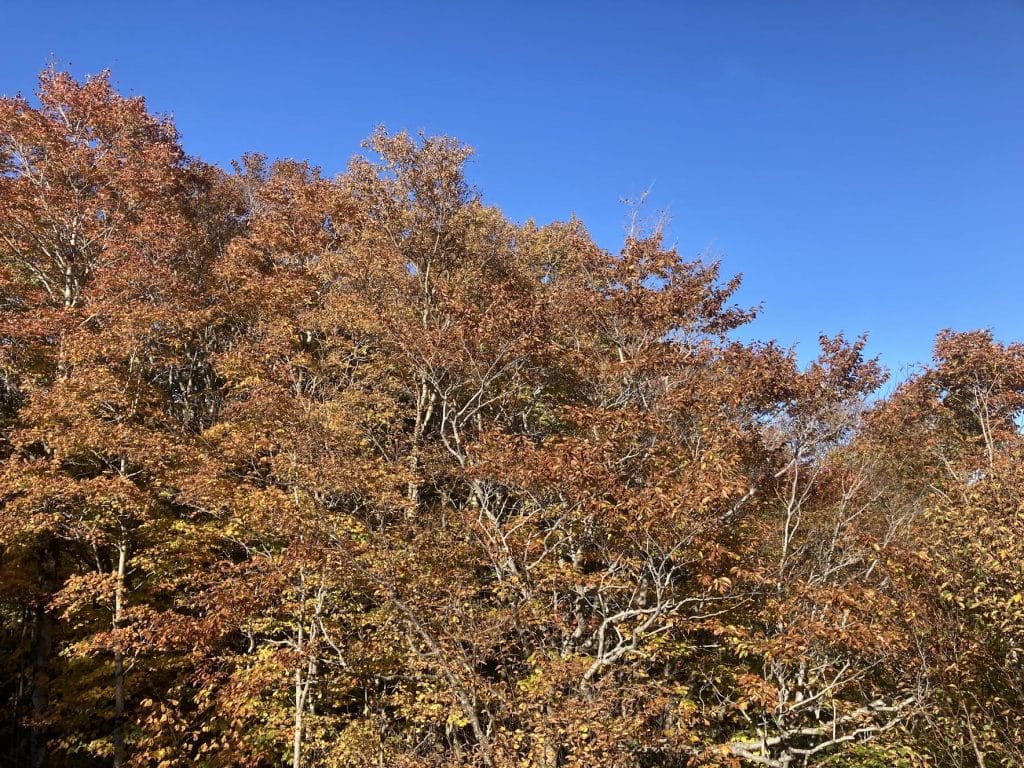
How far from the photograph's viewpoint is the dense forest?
875 cm

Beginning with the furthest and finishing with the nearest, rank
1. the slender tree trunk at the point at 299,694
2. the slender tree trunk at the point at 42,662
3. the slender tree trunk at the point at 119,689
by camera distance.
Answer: the slender tree trunk at the point at 42,662
the slender tree trunk at the point at 119,689
the slender tree trunk at the point at 299,694

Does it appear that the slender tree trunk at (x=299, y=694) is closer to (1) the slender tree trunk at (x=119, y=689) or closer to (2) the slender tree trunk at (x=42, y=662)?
(1) the slender tree trunk at (x=119, y=689)

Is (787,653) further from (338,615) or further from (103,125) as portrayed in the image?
(103,125)

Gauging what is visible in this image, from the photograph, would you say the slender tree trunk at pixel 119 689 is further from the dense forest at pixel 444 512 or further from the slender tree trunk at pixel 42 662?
the slender tree trunk at pixel 42 662

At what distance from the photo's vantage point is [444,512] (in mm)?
13016

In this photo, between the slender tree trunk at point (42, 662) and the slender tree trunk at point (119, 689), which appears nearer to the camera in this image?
the slender tree trunk at point (119, 689)

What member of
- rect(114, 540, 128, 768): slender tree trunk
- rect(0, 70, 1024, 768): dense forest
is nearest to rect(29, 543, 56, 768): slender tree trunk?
rect(0, 70, 1024, 768): dense forest

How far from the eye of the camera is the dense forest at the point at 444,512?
8.75 m

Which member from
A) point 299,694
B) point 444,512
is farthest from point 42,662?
point 444,512

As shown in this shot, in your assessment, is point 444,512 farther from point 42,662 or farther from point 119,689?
point 42,662

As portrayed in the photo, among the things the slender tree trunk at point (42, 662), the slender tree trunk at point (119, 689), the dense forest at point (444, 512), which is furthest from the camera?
the slender tree trunk at point (42, 662)

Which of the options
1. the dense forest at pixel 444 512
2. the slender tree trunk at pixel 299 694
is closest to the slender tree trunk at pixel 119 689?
the dense forest at pixel 444 512

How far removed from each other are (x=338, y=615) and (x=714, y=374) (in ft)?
33.8

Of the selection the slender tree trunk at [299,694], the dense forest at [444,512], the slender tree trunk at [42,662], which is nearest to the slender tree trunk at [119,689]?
the dense forest at [444,512]
